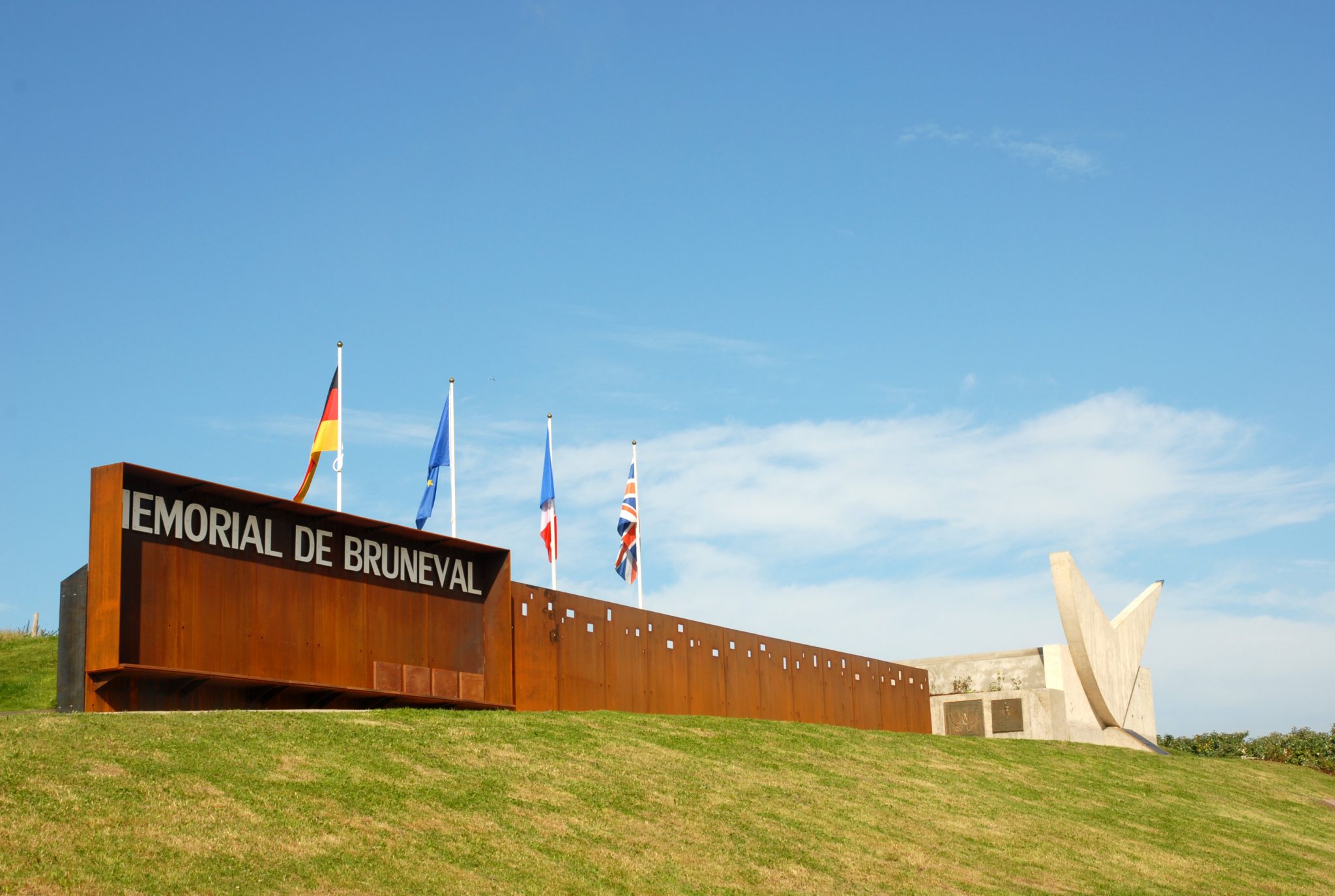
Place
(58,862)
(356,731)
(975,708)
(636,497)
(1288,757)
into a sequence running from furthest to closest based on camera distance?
(1288,757) → (975,708) → (636,497) → (356,731) → (58,862)

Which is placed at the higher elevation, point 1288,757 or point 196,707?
point 196,707

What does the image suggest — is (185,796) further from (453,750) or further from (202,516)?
(202,516)

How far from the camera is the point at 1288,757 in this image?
36.2m

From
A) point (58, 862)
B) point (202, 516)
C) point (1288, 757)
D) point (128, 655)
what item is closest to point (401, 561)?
point (202, 516)

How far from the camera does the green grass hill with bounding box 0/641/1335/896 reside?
30.6ft

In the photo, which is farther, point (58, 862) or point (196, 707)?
point (196, 707)

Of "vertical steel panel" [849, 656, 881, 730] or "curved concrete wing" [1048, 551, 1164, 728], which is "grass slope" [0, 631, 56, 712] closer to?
"vertical steel panel" [849, 656, 881, 730]

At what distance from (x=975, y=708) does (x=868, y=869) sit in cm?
2148

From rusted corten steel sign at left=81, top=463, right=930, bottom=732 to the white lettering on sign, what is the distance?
0.7 inches

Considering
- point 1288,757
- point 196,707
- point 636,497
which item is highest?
point 636,497

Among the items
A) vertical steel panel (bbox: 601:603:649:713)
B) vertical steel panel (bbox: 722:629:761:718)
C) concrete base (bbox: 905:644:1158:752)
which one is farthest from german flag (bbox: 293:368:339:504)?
concrete base (bbox: 905:644:1158:752)

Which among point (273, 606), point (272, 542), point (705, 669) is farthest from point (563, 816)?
point (705, 669)

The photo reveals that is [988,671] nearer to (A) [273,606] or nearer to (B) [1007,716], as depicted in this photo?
(B) [1007,716]

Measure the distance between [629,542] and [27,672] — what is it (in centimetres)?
1114
